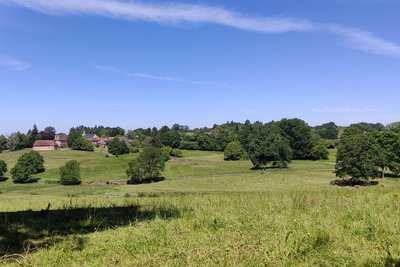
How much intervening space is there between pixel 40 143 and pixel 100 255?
18126 centimetres

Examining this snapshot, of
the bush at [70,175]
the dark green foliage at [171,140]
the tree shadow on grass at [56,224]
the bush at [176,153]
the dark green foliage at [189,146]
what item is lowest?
the bush at [70,175]

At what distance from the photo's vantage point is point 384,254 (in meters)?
4.72

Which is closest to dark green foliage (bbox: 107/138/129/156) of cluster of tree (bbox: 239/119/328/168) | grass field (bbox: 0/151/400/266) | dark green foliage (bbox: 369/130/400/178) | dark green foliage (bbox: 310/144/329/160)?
Answer: cluster of tree (bbox: 239/119/328/168)

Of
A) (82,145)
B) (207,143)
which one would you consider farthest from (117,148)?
(207,143)

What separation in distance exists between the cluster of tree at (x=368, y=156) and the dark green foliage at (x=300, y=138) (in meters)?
43.6

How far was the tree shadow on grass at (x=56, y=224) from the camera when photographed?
632 cm

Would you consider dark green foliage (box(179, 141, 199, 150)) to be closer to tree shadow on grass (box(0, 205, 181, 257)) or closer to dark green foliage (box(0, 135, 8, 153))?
dark green foliage (box(0, 135, 8, 153))

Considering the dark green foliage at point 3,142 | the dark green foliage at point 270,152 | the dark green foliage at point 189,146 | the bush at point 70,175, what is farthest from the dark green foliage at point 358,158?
the dark green foliage at point 3,142

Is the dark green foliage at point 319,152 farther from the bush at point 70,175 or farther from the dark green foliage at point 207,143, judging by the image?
the bush at point 70,175

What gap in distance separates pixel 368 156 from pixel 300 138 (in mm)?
54037

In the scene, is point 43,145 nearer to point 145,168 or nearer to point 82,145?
point 82,145

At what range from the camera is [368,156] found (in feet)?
266

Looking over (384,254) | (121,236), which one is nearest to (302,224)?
(384,254)

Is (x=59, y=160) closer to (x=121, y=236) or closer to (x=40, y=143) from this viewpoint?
(x=40, y=143)
